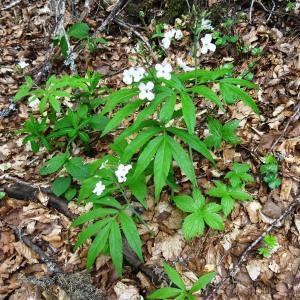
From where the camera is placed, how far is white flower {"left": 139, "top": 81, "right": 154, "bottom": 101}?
7.83 feet

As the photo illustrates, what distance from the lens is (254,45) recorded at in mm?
4496

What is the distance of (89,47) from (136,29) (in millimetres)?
752

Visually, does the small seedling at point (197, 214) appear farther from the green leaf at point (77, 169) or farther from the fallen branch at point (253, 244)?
the green leaf at point (77, 169)

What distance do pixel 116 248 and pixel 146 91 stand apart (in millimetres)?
1130

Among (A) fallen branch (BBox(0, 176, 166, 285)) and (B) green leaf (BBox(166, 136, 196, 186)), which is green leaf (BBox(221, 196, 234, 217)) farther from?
(A) fallen branch (BBox(0, 176, 166, 285))

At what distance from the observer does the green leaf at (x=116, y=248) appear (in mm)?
2588

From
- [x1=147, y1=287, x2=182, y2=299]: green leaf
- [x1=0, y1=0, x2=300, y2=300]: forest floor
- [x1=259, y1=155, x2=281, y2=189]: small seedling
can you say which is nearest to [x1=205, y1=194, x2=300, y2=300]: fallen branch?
[x1=0, y1=0, x2=300, y2=300]: forest floor

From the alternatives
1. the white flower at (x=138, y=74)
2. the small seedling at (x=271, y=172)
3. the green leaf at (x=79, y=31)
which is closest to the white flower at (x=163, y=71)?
the white flower at (x=138, y=74)

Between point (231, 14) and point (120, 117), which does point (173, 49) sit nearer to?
point (231, 14)

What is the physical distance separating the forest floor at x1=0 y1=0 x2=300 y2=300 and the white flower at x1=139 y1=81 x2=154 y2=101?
115 cm

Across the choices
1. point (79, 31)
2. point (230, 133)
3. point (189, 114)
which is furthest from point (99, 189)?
point (79, 31)

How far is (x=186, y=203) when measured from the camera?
9.63ft

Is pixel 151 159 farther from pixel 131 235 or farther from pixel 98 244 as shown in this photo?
pixel 98 244

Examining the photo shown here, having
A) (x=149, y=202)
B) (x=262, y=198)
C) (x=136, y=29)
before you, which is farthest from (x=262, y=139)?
(x=136, y=29)
